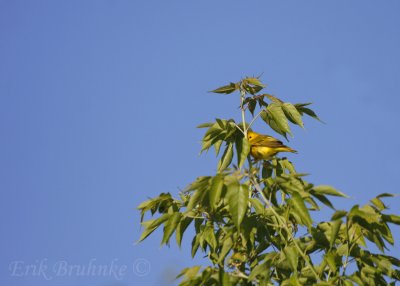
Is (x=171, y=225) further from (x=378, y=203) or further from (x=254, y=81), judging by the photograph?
(x=254, y=81)

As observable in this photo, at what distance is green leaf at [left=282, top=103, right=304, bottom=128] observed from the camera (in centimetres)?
542

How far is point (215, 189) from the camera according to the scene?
4062 millimetres

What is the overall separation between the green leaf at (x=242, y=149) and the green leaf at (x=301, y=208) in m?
0.88

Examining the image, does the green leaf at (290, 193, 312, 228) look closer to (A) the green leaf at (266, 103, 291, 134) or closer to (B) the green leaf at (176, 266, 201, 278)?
(B) the green leaf at (176, 266, 201, 278)

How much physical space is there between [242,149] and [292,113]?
0.65 meters

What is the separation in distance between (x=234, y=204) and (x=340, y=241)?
3.88ft

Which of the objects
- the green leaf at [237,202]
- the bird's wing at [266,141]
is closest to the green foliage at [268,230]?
the green leaf at [237,202]

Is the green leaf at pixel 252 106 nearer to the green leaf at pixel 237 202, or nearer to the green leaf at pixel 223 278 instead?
the green leaf at pixel 237 202

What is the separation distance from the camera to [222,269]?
4023mm

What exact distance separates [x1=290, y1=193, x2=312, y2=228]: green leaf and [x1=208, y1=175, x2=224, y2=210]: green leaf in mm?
482

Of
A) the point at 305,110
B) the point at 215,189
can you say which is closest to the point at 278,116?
the point at 305,110

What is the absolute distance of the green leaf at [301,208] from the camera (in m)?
4.12

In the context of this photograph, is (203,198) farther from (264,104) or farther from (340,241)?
(264,104)

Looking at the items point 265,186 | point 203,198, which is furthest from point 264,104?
point 203,198
